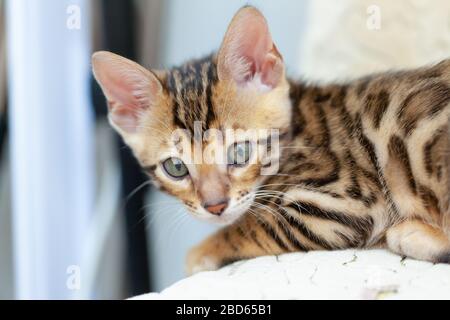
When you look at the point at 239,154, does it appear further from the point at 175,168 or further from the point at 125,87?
the point at 125,87

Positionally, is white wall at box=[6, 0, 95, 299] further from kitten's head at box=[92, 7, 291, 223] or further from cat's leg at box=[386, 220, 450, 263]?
cat's leg at box=[386, 220, 450, 263]

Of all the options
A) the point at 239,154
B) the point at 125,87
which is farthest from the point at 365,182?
the point at 125,87

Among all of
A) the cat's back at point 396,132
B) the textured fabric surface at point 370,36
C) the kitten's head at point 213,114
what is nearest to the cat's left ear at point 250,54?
the kitten's head at point 213,114

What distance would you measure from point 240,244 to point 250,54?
32cm

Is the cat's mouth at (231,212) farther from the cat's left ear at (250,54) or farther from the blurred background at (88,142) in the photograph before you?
the cat's left ear at (250,54)

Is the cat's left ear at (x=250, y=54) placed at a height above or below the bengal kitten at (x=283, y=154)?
above

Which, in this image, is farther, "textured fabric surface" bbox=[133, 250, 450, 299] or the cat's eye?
the cat's eye

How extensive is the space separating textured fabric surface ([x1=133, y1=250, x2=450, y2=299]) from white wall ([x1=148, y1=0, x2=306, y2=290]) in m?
0.21

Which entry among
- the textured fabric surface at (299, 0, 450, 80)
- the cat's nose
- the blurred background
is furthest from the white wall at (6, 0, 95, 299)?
the textured fabric surface at (299, 0, 450, 80)

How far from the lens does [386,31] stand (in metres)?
1.42

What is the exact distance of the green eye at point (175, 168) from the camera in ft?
3.10

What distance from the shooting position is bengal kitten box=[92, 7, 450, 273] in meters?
0.92

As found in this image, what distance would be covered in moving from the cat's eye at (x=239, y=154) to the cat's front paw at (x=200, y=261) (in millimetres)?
179
